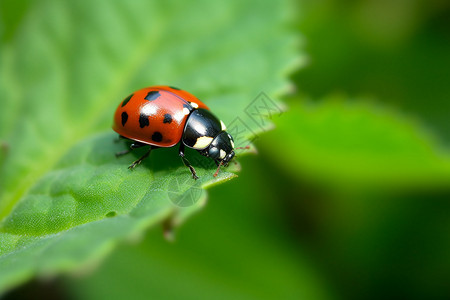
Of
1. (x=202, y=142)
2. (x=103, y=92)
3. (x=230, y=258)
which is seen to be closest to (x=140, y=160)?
(x=202, y=142)

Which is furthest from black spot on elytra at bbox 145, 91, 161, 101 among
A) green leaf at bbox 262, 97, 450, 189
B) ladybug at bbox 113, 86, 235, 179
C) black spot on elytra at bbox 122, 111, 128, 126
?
green leaf at bbox 262, 97, 450, 189

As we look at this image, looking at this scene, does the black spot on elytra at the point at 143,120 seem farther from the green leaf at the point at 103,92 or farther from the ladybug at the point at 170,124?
the green leaf at the point at 103,92

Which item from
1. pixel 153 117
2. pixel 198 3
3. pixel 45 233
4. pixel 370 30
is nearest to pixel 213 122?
pixel 153 117

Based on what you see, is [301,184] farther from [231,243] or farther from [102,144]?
[102,144]

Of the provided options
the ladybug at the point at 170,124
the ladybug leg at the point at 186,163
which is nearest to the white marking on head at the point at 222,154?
the ladybug at the point at 170,124

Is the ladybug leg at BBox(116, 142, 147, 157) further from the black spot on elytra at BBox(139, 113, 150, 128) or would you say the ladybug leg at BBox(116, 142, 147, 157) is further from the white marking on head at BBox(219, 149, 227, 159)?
the white marking on head at BBox(219, 149, 227, 159)

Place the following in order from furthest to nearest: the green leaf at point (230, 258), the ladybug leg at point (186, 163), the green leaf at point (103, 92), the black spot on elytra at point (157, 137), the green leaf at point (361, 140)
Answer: the green leaf at point (230, 258), the green leaf at point (361, 140), the black spot on elytra at point (157, 137), the ladybug leg at point (186, 163), the green leaf at point (103, 92)

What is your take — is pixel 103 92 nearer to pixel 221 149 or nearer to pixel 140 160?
pixel 140 160
